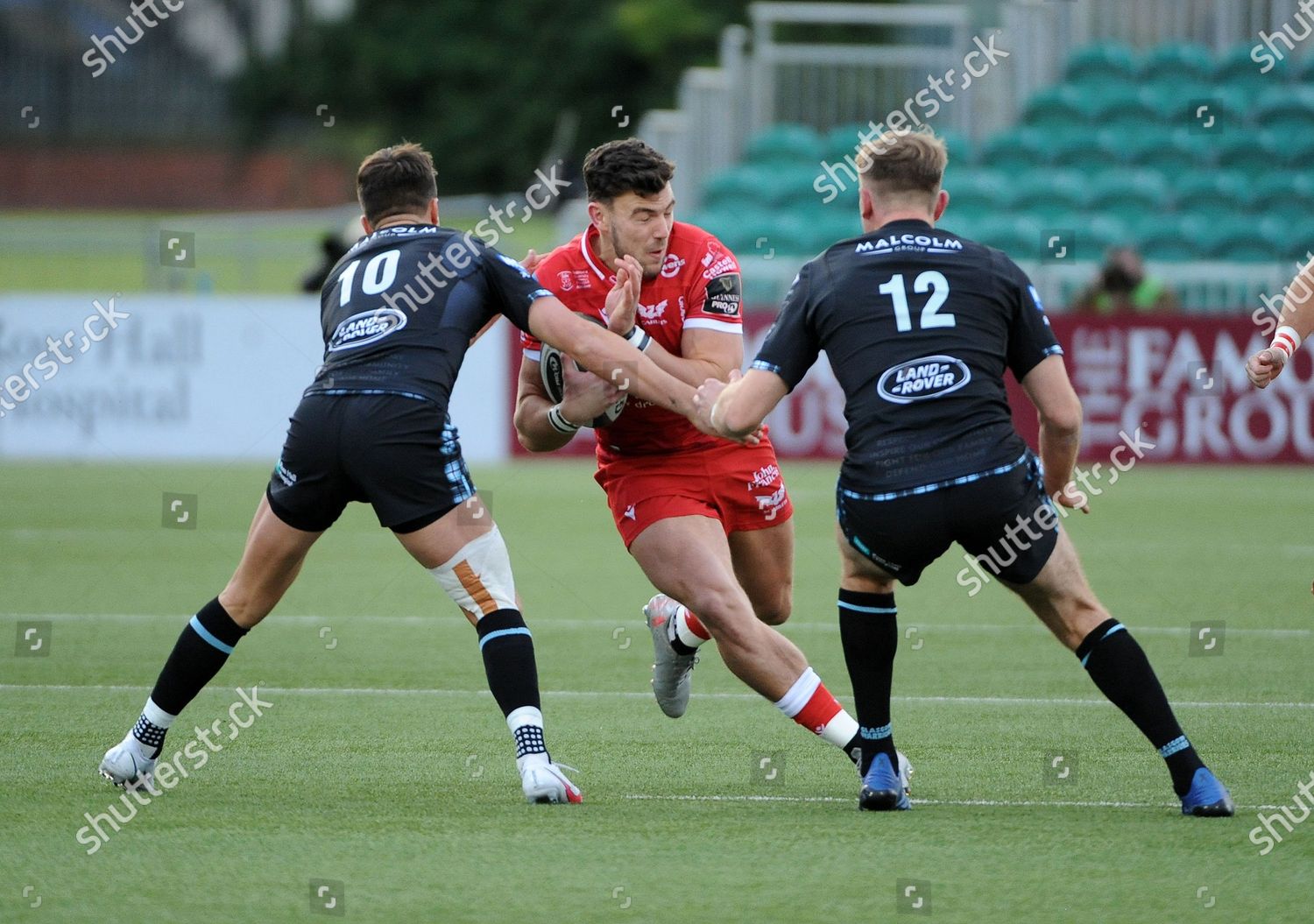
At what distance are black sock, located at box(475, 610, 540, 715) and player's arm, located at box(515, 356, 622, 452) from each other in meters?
0.78

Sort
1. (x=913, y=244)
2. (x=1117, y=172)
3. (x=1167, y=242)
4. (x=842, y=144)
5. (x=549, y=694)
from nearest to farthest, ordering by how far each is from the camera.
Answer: (x=913, y=244) < (x=549, y=694) < (x=1167, y=242) < (x=1117, y=172) < (x=842, y=144)

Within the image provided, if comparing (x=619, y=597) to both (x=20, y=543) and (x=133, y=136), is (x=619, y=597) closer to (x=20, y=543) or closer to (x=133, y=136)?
(x=20, y=543)

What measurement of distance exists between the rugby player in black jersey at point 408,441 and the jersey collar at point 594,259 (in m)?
0.63

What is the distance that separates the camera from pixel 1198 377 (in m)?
17.8

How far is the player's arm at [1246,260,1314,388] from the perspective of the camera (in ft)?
20.1

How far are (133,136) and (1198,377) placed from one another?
37360 millimetres

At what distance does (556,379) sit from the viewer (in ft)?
20.6

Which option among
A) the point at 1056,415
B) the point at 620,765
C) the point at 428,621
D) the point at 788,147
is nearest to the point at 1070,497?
the point at 1056,415

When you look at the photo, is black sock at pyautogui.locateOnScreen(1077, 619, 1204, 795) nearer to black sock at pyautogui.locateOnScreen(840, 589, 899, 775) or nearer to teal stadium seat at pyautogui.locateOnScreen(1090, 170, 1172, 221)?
black sock at pyautogui.locateOnScreen(840, 589, 899, 775)

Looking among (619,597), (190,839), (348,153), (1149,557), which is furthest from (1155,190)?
(348,153)

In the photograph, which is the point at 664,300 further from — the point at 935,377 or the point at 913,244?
the point at 935,377

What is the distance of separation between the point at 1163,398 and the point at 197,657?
13.9m

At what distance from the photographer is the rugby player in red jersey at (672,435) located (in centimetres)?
589

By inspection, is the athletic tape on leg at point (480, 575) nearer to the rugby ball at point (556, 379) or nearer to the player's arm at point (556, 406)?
the player's arm at point (556, 406)
